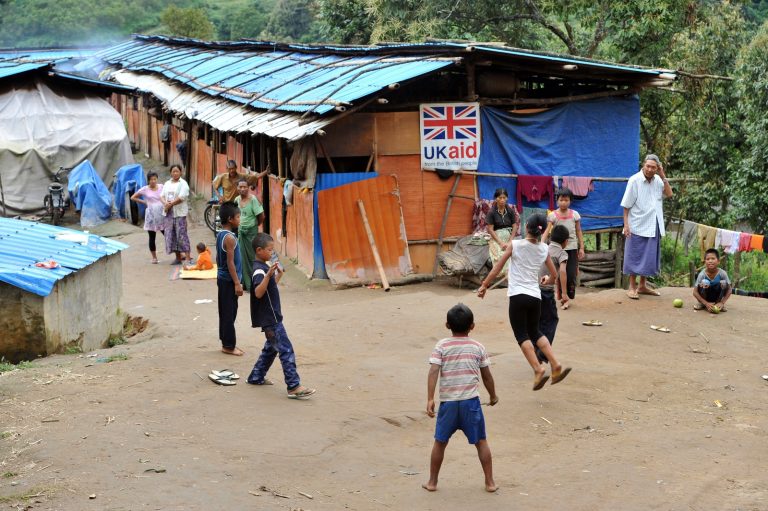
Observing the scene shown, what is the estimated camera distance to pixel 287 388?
782cm

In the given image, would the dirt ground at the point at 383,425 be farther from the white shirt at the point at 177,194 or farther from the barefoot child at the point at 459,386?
the white shirt at the point at 177,194

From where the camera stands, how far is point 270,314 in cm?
774

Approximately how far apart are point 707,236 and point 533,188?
8.99ft

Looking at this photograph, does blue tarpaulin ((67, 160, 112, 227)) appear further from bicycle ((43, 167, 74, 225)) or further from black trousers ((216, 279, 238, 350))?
black trousers ((216, 279, 238, 350))

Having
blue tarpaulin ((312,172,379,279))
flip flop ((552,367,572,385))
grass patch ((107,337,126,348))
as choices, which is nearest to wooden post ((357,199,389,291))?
blue tarpaulin ((312,172,379,279))

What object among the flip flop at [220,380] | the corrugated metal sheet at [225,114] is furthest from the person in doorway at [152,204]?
the flip flop at [220,380]

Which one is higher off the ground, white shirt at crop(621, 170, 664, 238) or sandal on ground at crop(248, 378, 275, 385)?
white shirt at crop(621, 170, 664, 238)

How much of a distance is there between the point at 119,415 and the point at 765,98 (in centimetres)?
1489

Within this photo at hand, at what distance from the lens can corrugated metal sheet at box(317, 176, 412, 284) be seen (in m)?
13.5

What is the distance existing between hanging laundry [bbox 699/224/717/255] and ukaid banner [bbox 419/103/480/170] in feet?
12.1

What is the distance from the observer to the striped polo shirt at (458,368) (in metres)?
5.79

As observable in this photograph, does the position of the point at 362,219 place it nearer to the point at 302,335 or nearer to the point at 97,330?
the point at 302,335

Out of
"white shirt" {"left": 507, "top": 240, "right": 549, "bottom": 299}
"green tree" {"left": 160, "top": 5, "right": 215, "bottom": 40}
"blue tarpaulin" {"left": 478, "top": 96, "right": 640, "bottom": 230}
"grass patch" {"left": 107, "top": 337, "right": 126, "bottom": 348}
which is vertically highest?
"green tree" {"left": 160, "top": 5, "right": 215, "bottom": 40}

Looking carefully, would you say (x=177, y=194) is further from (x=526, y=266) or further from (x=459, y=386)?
(x=459, y=386)
